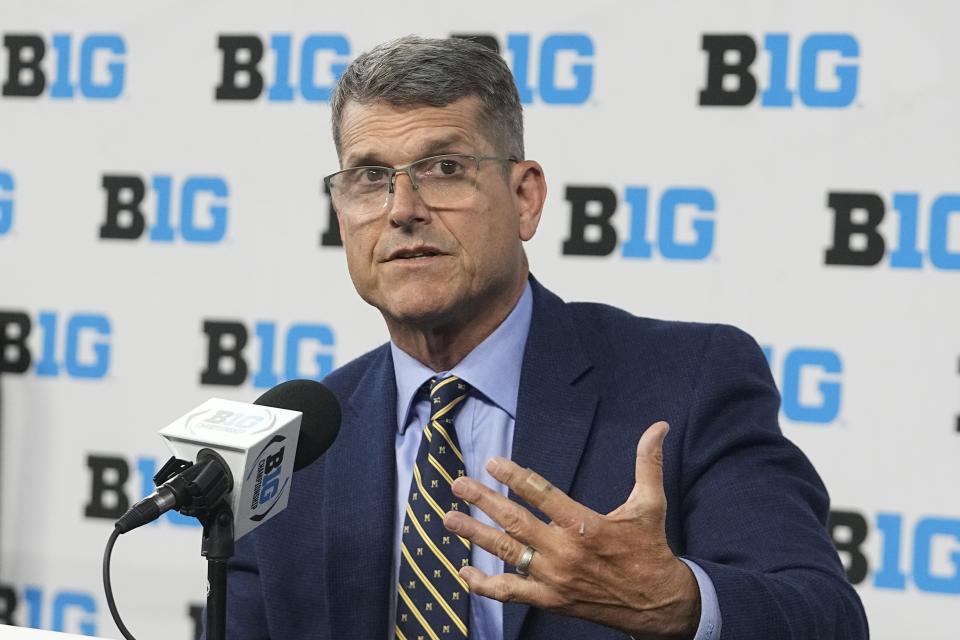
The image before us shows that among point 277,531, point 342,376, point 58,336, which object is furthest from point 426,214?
point 58,336

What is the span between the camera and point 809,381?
316 cm

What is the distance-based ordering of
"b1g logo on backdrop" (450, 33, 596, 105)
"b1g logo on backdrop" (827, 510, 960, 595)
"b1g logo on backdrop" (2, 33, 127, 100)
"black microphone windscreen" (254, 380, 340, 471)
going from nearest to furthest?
"black microphone windscreen" (254, 380, 340, 471)
"b1g logo on backdrop" (827, 510, 960, 595)
"b1g logo on backdrop" (450, 33, 596, 105)
"b1g logo on backdrop" (2, 33, 127, 100)

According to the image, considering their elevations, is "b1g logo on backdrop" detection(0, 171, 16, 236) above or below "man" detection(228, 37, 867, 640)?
above

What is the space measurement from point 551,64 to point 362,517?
177 centimetres

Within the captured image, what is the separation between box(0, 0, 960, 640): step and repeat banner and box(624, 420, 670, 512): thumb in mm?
1727

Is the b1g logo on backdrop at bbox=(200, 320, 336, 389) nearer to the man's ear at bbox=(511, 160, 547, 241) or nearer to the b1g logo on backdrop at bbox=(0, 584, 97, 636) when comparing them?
the b1g logo on backdrop at bbox=(0, 584, 97, 636)

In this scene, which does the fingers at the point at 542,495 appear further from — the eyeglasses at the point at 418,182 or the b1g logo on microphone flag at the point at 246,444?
the eyeglasses at the point at 418,182

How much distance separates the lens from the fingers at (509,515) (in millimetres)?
1467

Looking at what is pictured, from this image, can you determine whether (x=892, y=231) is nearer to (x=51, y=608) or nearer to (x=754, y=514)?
(x=754, y=514)

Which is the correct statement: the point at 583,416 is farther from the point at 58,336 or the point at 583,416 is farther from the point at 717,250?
the point at 58,336

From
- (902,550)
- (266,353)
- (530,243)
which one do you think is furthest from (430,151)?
(902,550)

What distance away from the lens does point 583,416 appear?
6.85 ft

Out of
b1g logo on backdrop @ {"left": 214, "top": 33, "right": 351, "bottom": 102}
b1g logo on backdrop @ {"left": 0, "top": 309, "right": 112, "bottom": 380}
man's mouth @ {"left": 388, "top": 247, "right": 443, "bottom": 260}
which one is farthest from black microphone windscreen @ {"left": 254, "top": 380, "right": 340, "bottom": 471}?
b1g logo on backdrop @ {"left": 0, "top": 309, "right": 112, "bottom": 380}

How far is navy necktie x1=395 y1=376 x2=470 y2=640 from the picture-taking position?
1.96 metres
